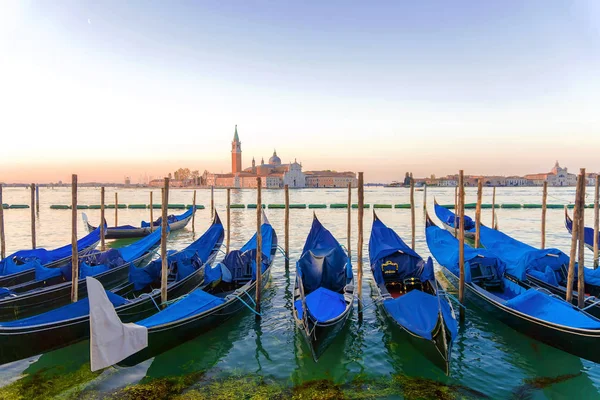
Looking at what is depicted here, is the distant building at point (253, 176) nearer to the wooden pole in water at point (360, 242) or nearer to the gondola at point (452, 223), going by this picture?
the gondola at point (452, 223)

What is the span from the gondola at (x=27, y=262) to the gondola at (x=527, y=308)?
23.2ft

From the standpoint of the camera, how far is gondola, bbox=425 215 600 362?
3921 mm

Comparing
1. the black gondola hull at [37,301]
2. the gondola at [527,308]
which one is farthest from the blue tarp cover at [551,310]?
the black gondola hull at [37,301]

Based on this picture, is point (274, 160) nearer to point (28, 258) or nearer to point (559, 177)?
point (559, 177)

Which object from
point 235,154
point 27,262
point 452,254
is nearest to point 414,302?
point 452,254

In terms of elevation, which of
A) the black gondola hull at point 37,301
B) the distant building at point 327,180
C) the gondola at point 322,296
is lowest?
the black gondola hull at point 37,301

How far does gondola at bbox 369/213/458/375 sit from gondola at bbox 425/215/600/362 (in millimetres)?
754

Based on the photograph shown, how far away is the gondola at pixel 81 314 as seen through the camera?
388 centimetres

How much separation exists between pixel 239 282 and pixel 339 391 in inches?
128

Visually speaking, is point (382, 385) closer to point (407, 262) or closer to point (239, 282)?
point (407, 262)

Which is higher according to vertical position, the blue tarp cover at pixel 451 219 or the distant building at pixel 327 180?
the distant building at pixel 327 180

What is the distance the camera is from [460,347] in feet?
15.7

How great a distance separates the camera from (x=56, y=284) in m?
6.39

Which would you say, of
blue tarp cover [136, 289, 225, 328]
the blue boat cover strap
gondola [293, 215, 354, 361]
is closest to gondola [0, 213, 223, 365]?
blue tarp cover [136, 289, 225, 328]
